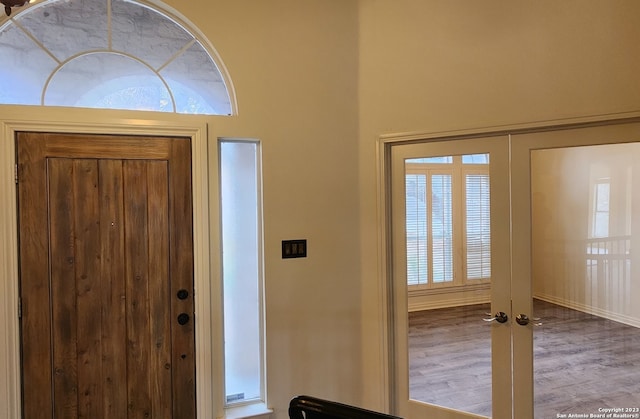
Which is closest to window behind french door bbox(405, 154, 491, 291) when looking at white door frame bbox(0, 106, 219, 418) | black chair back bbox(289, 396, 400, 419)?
white door frame bbox(0, 106, 219, 418)

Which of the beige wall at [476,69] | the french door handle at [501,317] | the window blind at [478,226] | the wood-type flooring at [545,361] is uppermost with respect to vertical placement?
the beige wall at [476,69]

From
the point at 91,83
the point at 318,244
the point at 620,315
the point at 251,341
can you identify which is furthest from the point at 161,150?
the point at 620,315

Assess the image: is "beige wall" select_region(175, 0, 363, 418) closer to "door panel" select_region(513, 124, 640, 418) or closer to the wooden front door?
the wooden front door

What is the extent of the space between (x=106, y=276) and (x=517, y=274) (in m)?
2.36

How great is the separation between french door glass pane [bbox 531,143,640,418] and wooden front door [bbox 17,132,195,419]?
81.1 inches

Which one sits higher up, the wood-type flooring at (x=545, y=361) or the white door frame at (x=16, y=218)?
the white door frame at (x=16, y=218)

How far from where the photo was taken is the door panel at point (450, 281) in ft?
7.51

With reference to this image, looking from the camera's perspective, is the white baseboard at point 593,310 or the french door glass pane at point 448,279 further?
the french door glass pane at point 448,279

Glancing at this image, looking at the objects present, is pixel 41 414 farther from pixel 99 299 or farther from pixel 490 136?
pixel 490 136

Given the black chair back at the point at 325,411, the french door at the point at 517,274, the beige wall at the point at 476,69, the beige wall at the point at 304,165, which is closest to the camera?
the black chair back at the point at 325,411

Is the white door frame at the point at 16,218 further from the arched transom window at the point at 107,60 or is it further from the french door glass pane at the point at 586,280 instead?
the french door glass pane at the point at 586,280

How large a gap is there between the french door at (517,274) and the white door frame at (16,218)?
1.21 metres

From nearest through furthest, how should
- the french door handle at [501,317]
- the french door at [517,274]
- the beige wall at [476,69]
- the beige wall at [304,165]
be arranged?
1. the beige wall at [476,69]
2. the french door at [517,274]
3. the french door handle at [501,317]
4. the beige wall at [304,165]

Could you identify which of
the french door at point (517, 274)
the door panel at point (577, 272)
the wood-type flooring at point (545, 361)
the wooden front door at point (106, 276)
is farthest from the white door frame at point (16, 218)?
the door panel at point (577, 272)
